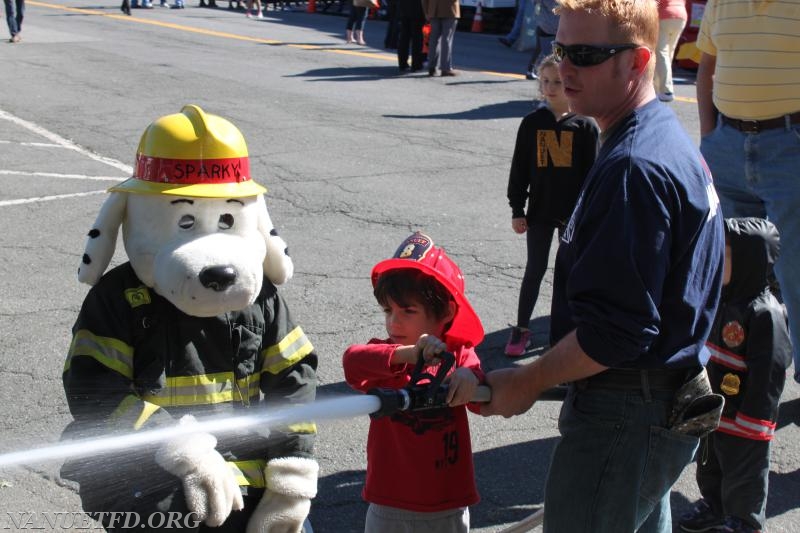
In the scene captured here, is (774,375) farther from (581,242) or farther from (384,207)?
(384,207)

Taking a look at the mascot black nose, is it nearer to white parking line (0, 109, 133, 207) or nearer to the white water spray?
the white water spray

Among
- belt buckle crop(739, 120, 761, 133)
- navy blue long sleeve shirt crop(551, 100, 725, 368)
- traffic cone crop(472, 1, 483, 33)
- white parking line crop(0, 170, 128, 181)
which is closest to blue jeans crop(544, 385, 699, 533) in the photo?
→ navy blue long sleeve shirt crop(551, 100, 725, 368)

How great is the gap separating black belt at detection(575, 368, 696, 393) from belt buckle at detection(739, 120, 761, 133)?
2.49 m

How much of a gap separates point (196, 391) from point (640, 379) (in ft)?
3.94

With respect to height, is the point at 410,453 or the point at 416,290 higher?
the point at 416,290

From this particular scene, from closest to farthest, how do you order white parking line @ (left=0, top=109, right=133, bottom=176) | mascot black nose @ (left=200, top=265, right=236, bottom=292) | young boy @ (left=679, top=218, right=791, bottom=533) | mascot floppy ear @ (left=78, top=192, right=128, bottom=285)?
mascot black nose @ (left=200, top=265, right=236, bottom=292), mascot floppy ear @ (left=78, top=192, right=128, bottom=285), young boy @ (left=679, top=218, right=791, bottom=533), white parking line @ (left=0, top=109, right=133, bottom=176)

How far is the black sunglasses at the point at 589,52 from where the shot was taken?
2.54 metres

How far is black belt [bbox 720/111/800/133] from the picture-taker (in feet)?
15.4

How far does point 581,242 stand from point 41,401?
3.24 m

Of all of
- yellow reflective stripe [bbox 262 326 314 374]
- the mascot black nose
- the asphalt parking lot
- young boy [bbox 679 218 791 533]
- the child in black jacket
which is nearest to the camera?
the mascot black nose

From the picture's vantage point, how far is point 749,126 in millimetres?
4777

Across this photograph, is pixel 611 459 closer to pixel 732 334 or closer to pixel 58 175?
pixel 732 334

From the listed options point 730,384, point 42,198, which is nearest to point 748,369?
point 730,384

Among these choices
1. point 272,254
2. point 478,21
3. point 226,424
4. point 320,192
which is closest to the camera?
point 226,424
